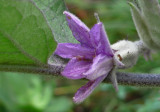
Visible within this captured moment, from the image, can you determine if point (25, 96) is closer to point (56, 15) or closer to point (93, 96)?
point (93, 96)

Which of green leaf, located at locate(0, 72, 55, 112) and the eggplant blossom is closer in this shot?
the eggplant blossom

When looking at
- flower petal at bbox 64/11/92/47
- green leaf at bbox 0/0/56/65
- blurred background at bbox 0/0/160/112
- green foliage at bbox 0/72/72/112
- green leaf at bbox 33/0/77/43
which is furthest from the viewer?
green foliage at bbox 0/72/72/112

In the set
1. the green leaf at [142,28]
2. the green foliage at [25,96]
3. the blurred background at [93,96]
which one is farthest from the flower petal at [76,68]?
the green foliage at [25,96]

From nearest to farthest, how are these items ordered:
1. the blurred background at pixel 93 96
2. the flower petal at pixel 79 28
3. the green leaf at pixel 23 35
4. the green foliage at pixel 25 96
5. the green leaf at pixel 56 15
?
the green leaf at pixel 23 35, the flower petal at pixel 79 28, the green leaf at pixel 56 15, the blurred background at pixel 93 96, the green foliage at pixel 25 96

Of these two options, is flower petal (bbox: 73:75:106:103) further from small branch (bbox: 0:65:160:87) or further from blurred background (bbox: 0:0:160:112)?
blurred background (bbox: 0:0:160:112)

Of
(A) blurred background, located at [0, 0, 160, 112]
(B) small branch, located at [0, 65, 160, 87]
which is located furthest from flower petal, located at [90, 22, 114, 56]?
(A) blurred background, located at [0, 0, 160, 112]

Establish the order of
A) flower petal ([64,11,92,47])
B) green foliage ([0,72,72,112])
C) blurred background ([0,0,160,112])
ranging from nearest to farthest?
1. flower petal ([64,11,92,47])
2. blurred background ([0,0,160,112])
3. green foliage ([0,72,72,112])

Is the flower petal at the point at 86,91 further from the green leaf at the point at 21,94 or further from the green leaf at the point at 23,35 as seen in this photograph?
the green leaf at the point at 21,94
